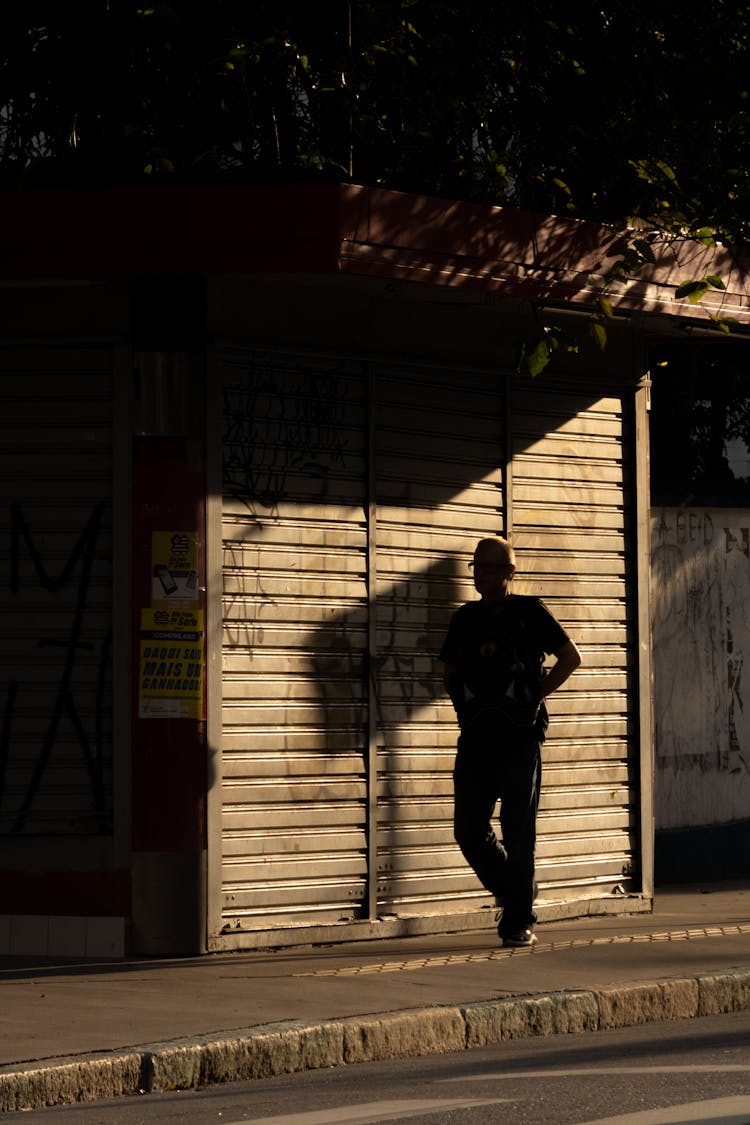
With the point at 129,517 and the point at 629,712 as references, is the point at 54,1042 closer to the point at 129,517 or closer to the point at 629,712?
the point at 129,517

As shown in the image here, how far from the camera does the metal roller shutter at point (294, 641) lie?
9.63m

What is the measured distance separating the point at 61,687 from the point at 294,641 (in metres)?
1.09

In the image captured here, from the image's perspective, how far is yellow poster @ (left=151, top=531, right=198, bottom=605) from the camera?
9.44 metres

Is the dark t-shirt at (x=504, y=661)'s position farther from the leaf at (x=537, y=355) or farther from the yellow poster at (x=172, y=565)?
the yellow poster at (x=172, y=565)

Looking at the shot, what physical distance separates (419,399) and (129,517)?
67.3 inches

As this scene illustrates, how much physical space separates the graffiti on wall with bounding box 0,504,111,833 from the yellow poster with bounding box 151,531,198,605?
28cm

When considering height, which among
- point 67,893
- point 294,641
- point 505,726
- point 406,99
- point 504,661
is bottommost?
point 67,893

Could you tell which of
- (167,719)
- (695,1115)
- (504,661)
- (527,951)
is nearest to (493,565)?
(504,661)

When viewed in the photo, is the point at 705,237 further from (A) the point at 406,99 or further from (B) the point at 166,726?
(B) the point at 166,726

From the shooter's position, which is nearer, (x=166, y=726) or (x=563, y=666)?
(x=166, y=726)

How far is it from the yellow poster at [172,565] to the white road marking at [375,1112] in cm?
348

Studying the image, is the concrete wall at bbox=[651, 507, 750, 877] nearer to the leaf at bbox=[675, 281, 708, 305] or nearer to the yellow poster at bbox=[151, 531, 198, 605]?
the leaf at bbox=[675, 281, 708, 305]

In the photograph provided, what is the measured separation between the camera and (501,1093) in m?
6.53

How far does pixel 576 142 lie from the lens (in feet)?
37.3
